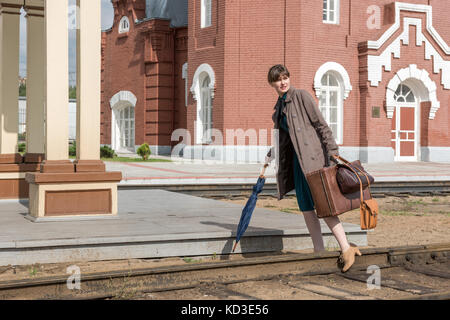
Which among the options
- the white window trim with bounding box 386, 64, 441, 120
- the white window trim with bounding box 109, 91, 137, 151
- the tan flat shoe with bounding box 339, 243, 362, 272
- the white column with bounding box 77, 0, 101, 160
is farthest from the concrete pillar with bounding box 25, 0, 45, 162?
the white window trim with bounding box 109, 91, 137, 151

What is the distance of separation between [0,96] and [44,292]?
6489mm

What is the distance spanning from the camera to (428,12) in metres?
24.7

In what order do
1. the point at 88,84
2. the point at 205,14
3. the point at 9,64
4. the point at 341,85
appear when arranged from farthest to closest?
the point at 205,14 < the point at 341,85 < the point at 9,64 < the point at 88,84

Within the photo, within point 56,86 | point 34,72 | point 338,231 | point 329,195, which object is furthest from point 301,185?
point 34,72

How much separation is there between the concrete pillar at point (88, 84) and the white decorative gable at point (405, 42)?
685 inches

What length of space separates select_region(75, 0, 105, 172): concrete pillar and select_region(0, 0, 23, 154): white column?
2693mm

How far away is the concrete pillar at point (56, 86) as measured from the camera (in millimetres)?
7445

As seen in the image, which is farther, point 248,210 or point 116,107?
point 116,107

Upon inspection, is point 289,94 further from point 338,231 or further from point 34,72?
point 34,72

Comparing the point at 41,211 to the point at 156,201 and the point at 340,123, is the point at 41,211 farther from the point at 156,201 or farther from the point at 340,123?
the point at 340,123

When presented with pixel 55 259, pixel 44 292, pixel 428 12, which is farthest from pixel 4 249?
pixel 428 12

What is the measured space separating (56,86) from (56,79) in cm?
9

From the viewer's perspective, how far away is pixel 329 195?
504 cm

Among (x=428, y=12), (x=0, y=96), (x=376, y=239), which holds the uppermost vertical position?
(x=428, y=12)
